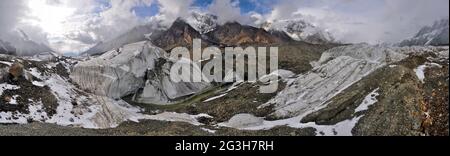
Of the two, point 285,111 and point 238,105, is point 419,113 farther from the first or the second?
point 238,105

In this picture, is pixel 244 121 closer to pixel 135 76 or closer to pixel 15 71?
pixel 15 71

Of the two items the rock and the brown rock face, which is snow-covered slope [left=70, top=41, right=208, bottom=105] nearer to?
the brown rock face

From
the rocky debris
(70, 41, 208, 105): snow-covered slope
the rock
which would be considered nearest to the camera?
the rock

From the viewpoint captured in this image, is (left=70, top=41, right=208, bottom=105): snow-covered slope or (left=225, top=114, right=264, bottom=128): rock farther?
(left=70, top=41, right=208, bottom=105): snow-covered slope

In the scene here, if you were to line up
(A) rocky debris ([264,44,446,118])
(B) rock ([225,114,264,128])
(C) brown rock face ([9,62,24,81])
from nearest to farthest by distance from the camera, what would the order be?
(B) rock ([225,114,264,128]), (A) rocky debris ([264,44,446,118]), (C) brown rock face ([9,62,24,81])

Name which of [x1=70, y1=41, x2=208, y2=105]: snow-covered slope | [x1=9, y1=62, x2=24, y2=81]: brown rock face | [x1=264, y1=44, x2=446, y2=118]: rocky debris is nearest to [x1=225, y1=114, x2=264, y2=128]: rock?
[x1=264, y1=44, x2=446, y2=118]: rocky debris

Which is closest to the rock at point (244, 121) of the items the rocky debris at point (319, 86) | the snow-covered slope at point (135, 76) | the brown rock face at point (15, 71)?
the rocky debris at point (319, 86)

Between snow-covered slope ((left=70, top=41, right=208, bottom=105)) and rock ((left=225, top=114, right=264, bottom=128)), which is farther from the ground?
snow-covered slope ((left=70, top=41, right=208, bottom=105))

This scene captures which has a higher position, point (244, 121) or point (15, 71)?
point (15, 71)

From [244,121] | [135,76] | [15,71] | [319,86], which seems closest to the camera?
[244,121]

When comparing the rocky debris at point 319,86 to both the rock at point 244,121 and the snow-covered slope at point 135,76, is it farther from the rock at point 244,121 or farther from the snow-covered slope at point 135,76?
the snow-covered slope at point 135,76

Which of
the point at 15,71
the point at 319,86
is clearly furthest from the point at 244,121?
the point at 15,71

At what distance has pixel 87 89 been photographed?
86375mm

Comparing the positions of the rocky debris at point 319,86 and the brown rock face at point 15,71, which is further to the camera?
the brown rock face at point 15,71
